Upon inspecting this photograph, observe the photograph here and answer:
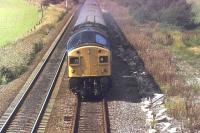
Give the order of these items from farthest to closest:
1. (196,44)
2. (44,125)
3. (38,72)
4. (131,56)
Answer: (196,44), (131,56), (38,72), (44,125)

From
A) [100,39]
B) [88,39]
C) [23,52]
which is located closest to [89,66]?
[88,39]

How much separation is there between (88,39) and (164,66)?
691 cm

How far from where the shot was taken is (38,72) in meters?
25.0

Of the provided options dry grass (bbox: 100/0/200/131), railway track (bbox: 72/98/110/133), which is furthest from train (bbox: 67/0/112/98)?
dry grass (bbox: 100/0/200/131)

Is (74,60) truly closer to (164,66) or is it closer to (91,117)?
(91,117)

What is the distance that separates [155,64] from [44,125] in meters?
10.4

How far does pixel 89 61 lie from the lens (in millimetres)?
20000

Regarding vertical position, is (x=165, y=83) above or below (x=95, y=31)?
below

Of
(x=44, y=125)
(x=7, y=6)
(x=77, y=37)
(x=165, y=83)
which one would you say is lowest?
(x=44, y=125)

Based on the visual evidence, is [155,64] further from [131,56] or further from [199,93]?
[199,93]

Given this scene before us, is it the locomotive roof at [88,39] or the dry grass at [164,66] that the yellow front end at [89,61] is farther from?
the dry grass at [164,66]

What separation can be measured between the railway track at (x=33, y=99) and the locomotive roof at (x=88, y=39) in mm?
2631

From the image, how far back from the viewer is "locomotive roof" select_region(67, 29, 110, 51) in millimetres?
20203

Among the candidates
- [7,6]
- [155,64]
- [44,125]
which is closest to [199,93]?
[155,64]
